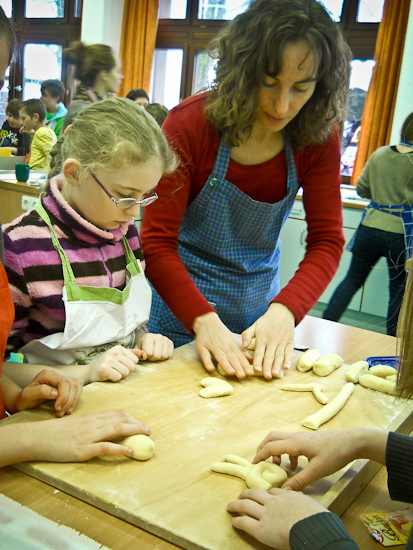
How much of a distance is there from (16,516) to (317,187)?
3.62 feet

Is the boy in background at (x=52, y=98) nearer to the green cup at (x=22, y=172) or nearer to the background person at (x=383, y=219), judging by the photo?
the green cup at (x=22, y=172)

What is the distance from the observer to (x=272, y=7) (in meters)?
1.22

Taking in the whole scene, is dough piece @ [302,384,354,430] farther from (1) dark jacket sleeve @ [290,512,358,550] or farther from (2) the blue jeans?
(2) the blue jeans

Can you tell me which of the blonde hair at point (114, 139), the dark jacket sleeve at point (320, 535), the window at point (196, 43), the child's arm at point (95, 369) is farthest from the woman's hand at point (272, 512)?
the window at point (196, 43)

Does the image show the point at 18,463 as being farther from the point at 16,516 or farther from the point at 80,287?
the point at 80,287

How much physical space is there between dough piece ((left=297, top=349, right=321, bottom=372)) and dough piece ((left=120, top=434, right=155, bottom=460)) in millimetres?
519

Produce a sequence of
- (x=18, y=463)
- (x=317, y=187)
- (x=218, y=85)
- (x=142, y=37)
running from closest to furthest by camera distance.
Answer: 1. (x=18, y=463)
2. (x=218, y=85)
3. (x=317, y=187)
4. (x=142, y=37)

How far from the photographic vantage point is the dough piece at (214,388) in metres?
1.07

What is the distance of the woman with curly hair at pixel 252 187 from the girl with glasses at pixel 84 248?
5.6 inches

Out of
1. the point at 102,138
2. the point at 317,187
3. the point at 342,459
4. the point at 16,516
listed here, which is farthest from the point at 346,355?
the point at 16,516

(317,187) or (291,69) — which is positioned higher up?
(291,69)

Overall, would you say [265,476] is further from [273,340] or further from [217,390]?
[273,340]

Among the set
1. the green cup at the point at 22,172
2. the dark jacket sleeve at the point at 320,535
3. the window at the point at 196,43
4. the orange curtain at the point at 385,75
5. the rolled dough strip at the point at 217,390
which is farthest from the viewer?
the window at the point at 196,43

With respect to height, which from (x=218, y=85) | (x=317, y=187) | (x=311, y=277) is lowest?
(x=311, y=277)
